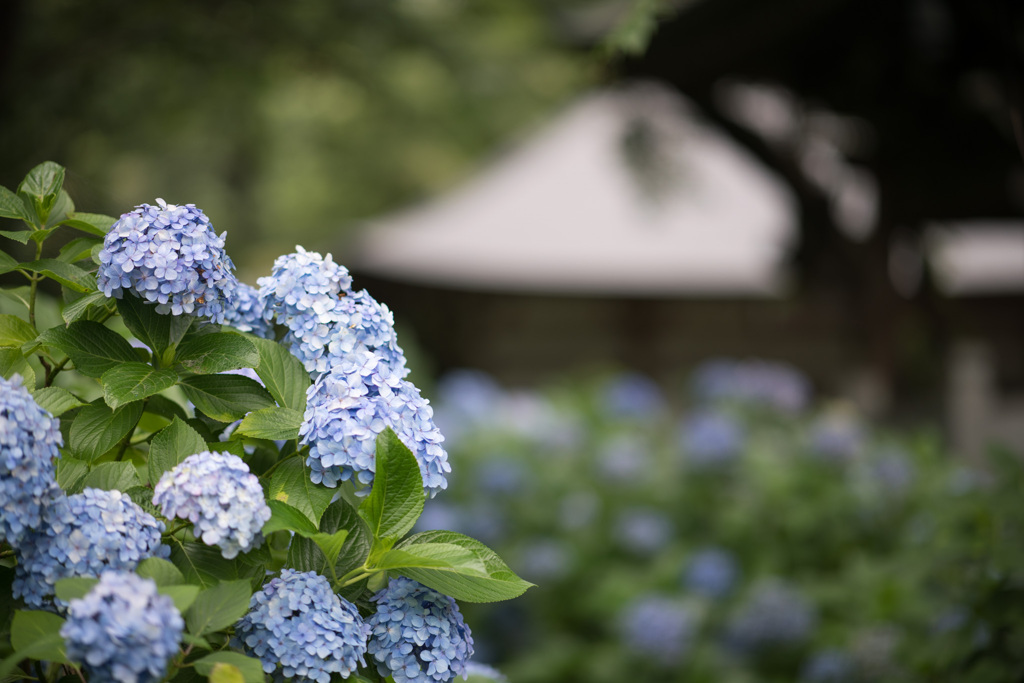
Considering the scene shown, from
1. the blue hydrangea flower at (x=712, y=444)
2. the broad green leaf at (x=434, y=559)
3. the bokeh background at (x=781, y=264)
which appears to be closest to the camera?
the broad green leaf at (x=434, y=559)

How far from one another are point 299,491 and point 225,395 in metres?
0.14

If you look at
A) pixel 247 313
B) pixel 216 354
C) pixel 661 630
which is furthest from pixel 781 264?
pixel 216 354

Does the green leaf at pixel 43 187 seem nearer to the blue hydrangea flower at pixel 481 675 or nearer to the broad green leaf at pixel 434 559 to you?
the broad green leaf at pixel 434 559

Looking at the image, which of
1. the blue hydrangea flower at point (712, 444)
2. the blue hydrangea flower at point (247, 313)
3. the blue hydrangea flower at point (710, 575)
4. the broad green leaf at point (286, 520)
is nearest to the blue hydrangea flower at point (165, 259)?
the blue hydrangea flower at point (247, 313)

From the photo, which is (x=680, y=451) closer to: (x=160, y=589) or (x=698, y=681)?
(x=698, y=681)

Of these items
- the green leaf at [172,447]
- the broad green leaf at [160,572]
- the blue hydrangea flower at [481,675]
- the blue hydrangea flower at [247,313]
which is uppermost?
the blue hydrangea flower at [247,313]

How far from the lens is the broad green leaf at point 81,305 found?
2.54ft

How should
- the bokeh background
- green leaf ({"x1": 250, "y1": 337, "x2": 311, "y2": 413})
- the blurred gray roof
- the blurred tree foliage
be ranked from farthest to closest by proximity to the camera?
the blurred gray roof
the blurred tree foliage
the bokeh background
green leaf ({"x1": 250, "y1": 337, "x2": 311, "y2": 413})

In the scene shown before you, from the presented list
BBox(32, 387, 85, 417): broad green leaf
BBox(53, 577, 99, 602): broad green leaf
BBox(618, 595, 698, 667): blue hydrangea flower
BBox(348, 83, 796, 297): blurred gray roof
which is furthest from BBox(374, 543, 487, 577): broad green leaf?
BBox(348, 83, 796, 297): blurred gray roof

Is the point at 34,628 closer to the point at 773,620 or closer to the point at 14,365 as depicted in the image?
the point at 14,365

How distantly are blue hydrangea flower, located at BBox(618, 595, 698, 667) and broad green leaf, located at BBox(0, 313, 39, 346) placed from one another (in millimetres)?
2279

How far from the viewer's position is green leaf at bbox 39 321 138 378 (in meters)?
0.78

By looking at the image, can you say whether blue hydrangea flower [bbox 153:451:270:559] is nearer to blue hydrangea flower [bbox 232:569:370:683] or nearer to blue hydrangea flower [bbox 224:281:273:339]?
blue hydrangea flower [bbox 232:569:370:683]

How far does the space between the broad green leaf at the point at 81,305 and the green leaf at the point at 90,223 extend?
0.25ft
